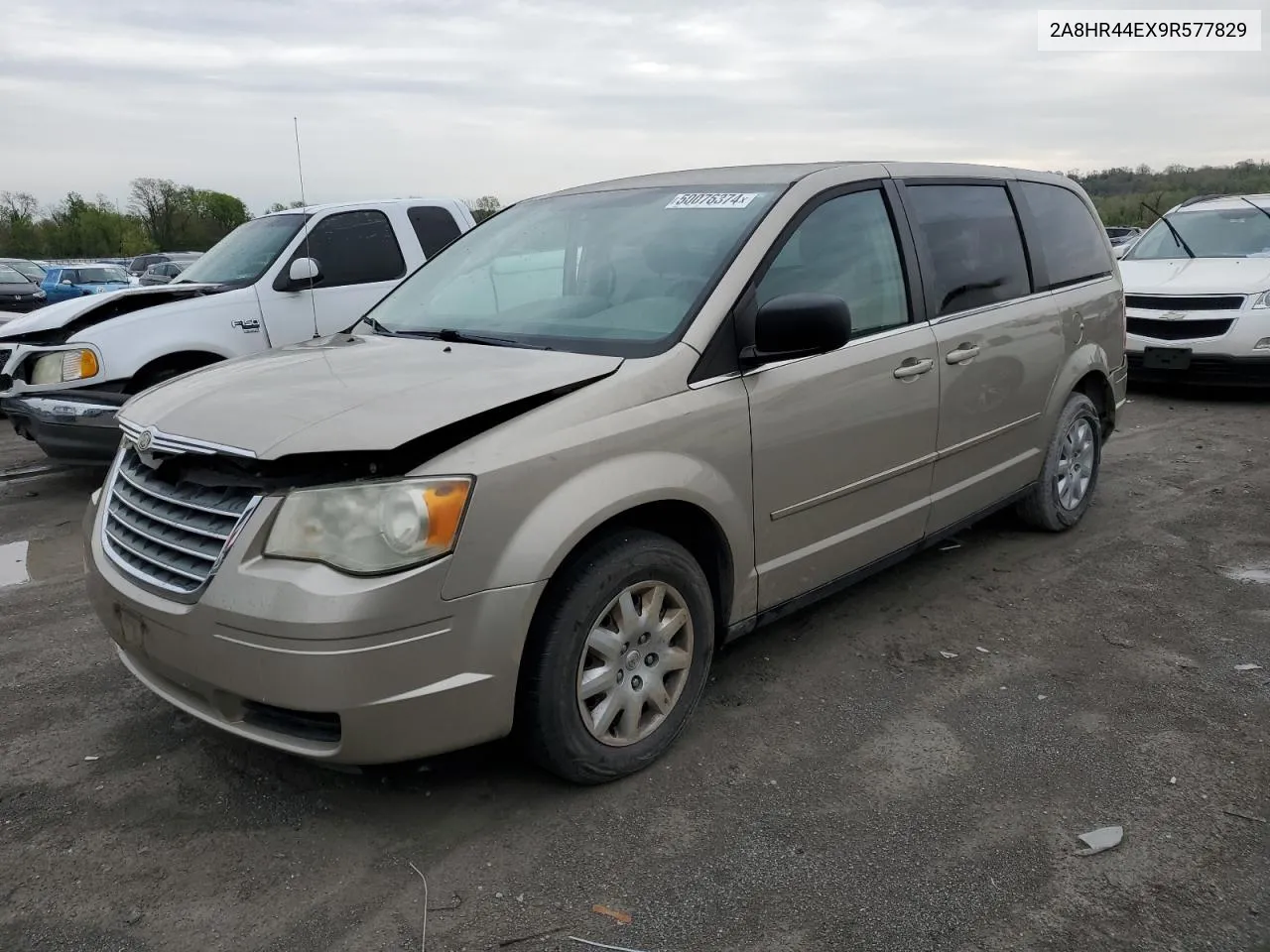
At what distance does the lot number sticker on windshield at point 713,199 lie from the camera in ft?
11.5

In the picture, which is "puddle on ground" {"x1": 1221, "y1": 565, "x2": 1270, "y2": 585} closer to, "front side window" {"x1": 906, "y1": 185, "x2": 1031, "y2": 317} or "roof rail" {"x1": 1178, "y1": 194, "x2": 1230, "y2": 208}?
"front side window" {"x1": 906, "y1": 185, "x2": 1031, "y2": 317}

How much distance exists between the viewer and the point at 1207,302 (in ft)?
28.5

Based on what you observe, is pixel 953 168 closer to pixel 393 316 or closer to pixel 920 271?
pixel 920 271

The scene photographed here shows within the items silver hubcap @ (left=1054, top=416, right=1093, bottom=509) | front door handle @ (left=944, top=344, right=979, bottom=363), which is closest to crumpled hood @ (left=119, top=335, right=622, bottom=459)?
front door handle @ (left=944, top=344, right=979, bottom=363)

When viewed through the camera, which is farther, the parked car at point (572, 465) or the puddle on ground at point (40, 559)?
the puddle on ground at point (40, 559)

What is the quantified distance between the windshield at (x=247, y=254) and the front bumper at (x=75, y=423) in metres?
1.33

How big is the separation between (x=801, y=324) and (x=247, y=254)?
214 inches

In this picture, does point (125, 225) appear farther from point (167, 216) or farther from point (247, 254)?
point (247, 254)

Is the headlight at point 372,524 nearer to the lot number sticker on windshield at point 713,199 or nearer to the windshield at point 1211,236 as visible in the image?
the lot number sticker on windshield at point 713,199

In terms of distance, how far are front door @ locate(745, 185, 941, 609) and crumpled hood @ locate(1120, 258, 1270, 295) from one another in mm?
5839

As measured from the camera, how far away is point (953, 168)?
4.40m

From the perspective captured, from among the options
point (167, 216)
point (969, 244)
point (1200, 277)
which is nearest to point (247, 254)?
point (969, 244)

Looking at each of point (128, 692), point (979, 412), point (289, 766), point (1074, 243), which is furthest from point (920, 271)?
point (128, 692)

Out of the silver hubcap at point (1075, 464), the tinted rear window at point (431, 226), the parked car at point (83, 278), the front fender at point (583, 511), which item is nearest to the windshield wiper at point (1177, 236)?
the silver hubcap at point (1075, 464)
